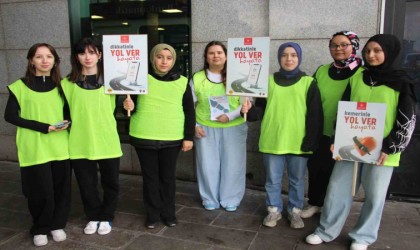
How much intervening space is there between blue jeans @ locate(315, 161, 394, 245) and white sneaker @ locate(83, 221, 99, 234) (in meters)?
2.12

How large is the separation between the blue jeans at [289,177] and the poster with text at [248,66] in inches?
26.8

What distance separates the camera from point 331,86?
11.9ft

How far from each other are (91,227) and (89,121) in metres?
1.06

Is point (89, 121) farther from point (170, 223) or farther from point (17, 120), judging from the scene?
point (170, 223)

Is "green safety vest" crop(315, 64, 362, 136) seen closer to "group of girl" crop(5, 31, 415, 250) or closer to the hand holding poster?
"group of girl" crop(5, 31, 415, 250)

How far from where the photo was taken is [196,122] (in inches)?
163

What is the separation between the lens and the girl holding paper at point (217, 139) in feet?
13.0

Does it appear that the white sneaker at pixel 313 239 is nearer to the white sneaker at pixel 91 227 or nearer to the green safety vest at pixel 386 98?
the green safety vest at pixel 386 98

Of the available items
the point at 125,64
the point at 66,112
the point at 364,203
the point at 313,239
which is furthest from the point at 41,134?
the point at 364,203

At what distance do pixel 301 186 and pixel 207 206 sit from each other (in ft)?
3.63

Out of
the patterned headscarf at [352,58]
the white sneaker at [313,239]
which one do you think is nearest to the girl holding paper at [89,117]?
the white sneaker at [313,239]

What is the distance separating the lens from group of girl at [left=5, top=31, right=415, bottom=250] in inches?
123

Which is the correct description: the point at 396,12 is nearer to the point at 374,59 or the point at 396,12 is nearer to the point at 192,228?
the point at 374,59

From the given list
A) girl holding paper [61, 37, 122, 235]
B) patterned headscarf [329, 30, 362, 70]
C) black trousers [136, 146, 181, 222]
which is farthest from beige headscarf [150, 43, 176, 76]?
patterned headscarf [329, 30, 362, 70]
